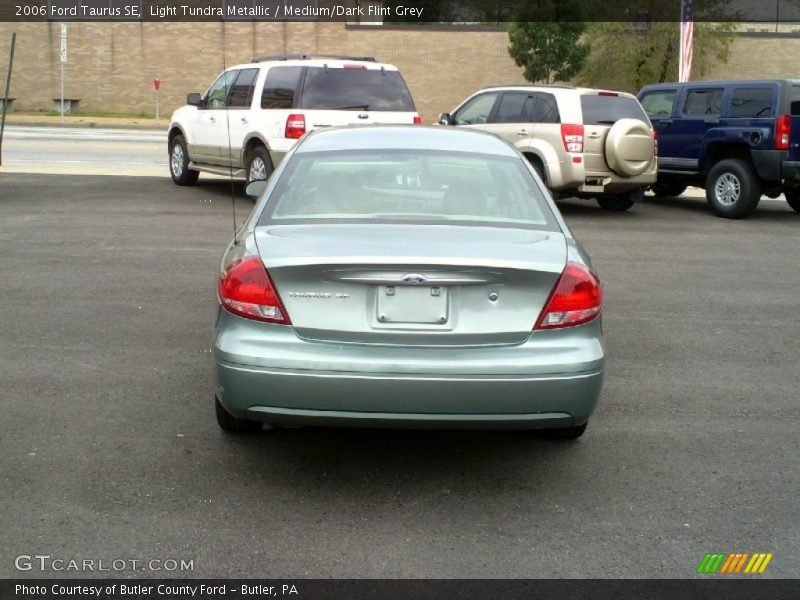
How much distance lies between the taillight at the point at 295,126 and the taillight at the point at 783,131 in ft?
20.9

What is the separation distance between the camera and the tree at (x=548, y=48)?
3984 centimetres

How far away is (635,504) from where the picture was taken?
4.62 meters

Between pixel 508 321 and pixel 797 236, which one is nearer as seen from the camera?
pixel 508 321

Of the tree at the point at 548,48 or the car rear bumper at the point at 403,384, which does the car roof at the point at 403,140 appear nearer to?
the car rear bumper at the point at 403,384

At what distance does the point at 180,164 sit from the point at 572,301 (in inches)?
517

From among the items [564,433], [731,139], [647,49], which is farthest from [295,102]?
[647,49]

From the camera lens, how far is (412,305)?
175 inches

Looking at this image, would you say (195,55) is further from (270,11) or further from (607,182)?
(607,182)

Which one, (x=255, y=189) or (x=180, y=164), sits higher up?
(x=255, y=189)

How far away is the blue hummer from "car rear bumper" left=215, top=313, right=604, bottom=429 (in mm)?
10823

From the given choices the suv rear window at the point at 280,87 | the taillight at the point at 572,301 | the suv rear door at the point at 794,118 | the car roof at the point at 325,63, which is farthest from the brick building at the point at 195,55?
the taillight at the point at 572,301

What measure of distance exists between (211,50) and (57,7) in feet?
24.3
